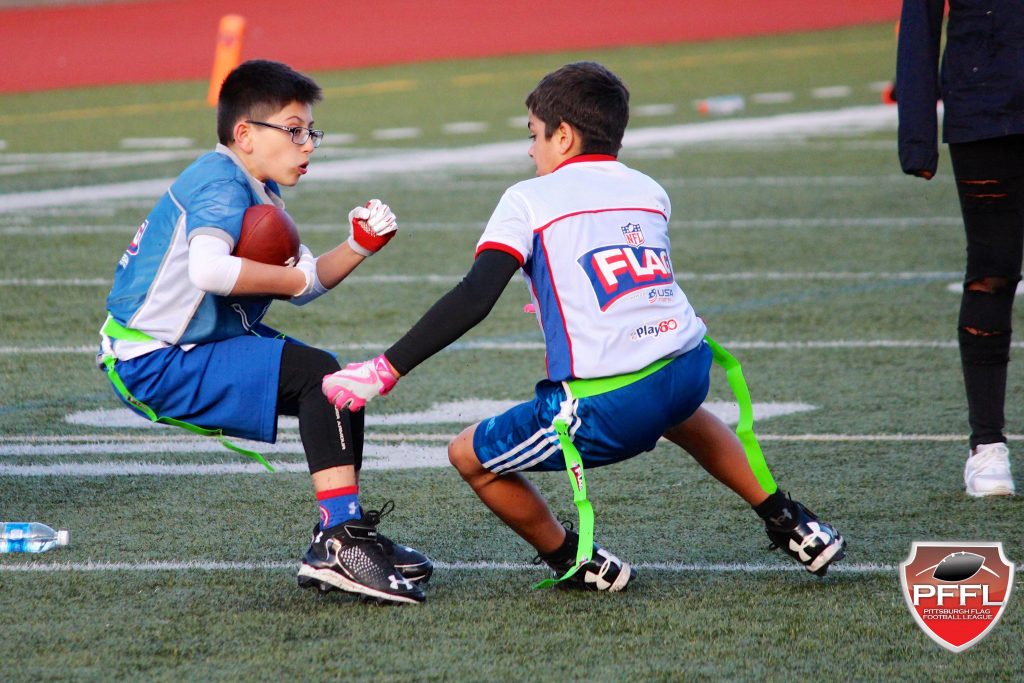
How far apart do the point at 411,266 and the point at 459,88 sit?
1373 cm

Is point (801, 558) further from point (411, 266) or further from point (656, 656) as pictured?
point (411, 266)

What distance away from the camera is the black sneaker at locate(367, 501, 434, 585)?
4293mm

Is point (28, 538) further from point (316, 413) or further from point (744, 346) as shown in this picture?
point (744, 346)

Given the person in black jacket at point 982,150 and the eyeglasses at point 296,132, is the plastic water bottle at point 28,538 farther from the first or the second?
the person in black jacket at point 982,150

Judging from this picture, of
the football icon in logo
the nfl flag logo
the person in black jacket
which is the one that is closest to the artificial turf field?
the football icon in logo

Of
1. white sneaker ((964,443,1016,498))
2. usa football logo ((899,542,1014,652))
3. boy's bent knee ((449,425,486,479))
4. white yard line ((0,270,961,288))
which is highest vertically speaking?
boy's bent knee ((449,425,486,479))

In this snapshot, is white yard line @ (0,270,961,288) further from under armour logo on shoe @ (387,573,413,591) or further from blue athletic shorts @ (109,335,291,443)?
under armour logo on shoe @ (387,573,413,591)

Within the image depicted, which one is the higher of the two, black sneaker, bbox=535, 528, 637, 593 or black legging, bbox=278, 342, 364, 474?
black legging, bbox=278, 342, 364, 474

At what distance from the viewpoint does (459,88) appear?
23500mm

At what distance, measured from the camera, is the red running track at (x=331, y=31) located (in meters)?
27.6

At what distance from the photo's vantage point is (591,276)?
414 centimetres

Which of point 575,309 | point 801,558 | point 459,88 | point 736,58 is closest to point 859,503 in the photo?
point 801,558

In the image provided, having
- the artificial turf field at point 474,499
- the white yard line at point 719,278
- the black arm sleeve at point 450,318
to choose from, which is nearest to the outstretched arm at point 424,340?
the black arm sleeve at point 450,318

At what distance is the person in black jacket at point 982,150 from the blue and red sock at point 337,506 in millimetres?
1960
